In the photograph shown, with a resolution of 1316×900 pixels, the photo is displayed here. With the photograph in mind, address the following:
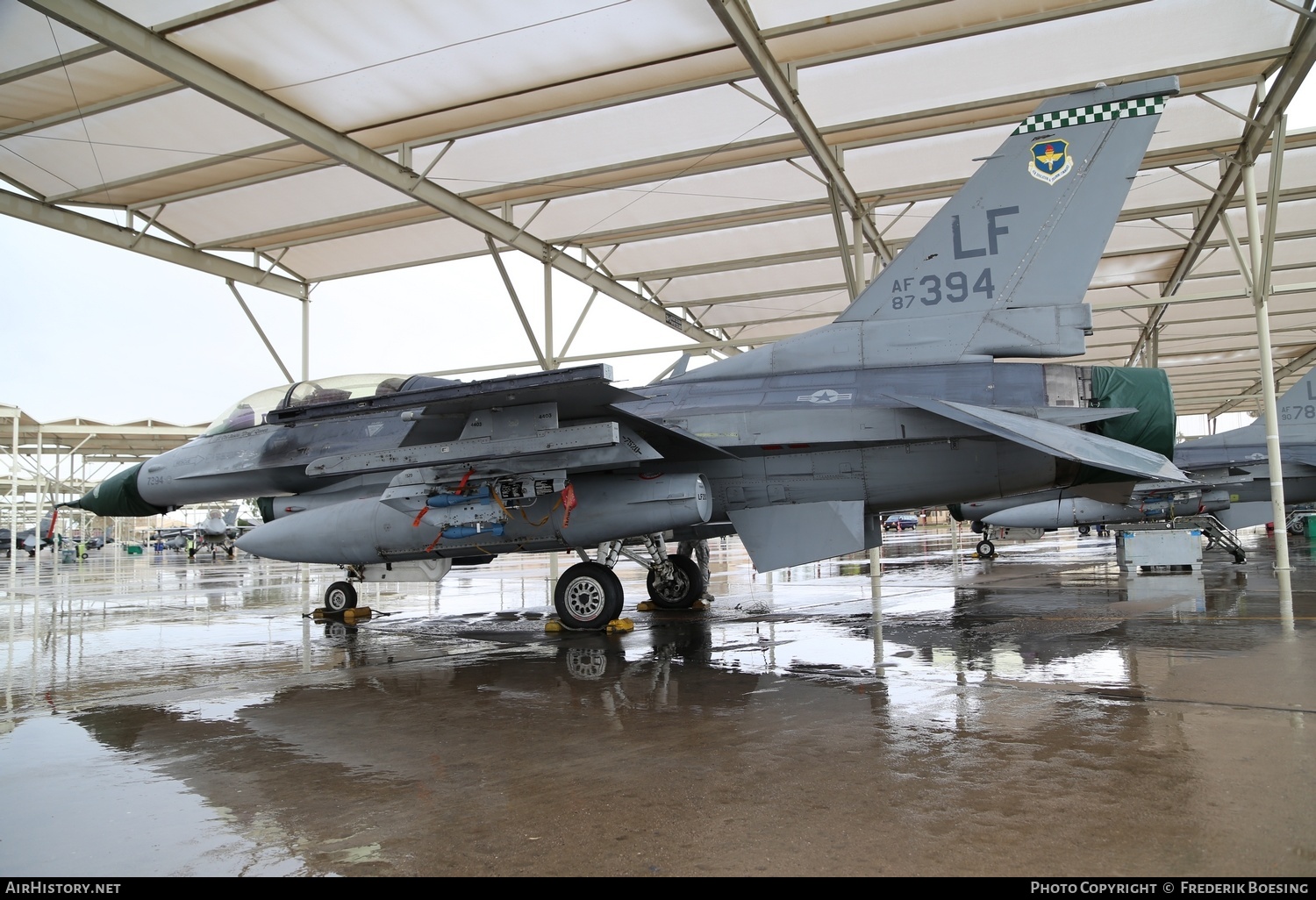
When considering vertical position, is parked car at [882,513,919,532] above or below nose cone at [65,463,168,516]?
below

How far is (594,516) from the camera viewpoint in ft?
25.8

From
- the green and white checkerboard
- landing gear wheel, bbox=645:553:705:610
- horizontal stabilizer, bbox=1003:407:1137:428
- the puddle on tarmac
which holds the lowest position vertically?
the puddle on tarmac

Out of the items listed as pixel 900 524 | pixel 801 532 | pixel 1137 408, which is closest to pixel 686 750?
pixel 801 532

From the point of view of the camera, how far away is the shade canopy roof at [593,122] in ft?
27.3

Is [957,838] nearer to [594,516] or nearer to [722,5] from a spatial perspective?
[594,516]

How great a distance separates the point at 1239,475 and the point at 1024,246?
1211 cm

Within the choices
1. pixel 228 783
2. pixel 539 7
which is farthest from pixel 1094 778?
pixel 539 7

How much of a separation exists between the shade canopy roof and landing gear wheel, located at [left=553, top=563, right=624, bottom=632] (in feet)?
15.8

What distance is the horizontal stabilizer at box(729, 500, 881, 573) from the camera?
7297mm

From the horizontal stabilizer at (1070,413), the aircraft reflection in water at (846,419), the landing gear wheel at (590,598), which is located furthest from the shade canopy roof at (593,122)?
the landing gear wheel at (590,598)

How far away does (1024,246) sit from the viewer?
724 centimetres

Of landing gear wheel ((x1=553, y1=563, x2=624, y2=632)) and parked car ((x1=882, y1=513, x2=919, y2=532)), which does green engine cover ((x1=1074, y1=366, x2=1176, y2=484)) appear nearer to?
landing gear wheel ((x1=553, y1=563, x2=624, y2=632))

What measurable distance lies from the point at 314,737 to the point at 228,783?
0.78 metres

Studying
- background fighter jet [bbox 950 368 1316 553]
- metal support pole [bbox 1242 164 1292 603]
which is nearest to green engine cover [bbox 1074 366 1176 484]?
metal support pole [bbox 1242 164 1292 603]
